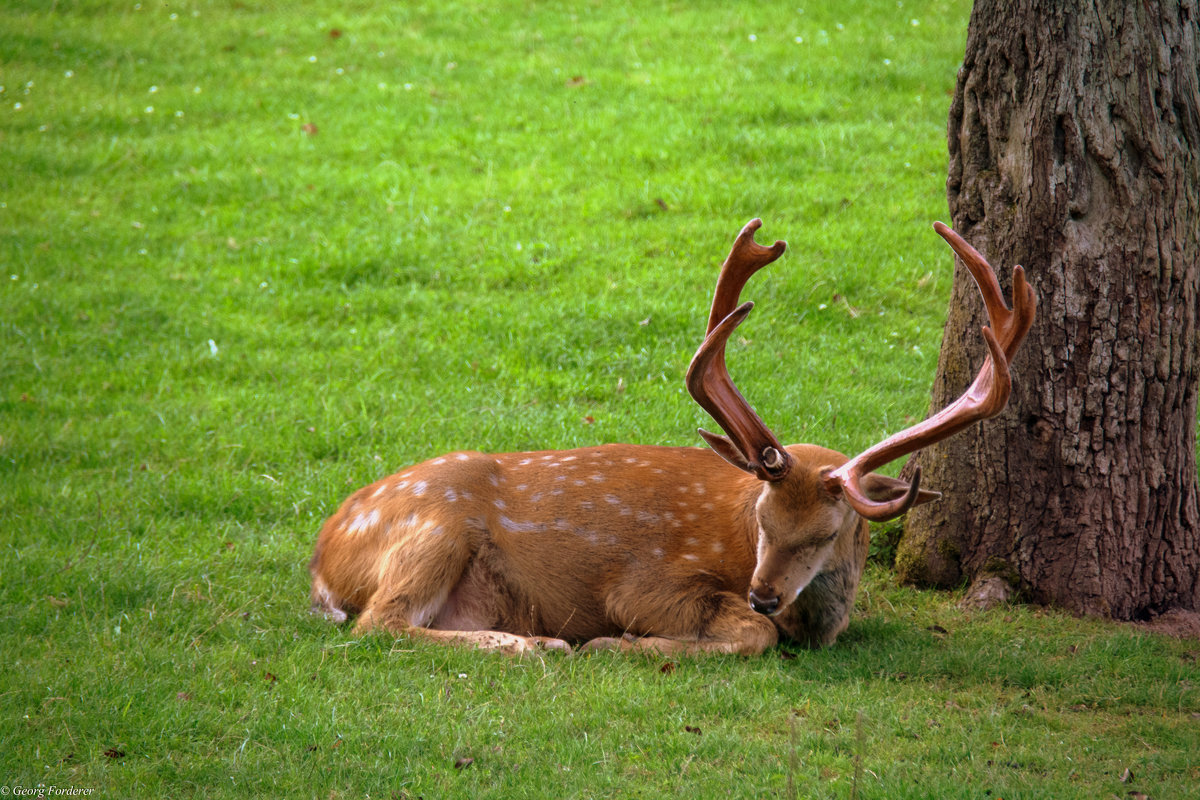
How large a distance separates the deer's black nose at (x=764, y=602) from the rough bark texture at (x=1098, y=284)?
147cm

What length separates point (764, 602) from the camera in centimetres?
471

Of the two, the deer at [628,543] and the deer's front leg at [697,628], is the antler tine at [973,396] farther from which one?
the deer's front leg at [697,628]

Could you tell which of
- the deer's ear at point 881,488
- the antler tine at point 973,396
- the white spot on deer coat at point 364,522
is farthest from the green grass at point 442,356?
the antler tine at point 973,396

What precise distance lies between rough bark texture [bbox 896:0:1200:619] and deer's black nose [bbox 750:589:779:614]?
4.83 ft

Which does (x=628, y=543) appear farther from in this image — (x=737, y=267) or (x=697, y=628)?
(x=737, y=267)

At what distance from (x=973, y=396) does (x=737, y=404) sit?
97 centimetres

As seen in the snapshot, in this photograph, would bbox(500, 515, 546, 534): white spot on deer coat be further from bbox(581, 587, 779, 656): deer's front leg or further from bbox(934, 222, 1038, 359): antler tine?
bbox(934, 222, 1038, 359): antler tine

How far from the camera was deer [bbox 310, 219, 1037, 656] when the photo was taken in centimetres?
486

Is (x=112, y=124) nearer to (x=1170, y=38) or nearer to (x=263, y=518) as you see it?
(x=263, y=518)

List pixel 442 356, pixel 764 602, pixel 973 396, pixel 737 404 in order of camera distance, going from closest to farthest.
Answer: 1. pixel 973 396
2. pixel 764 602
3. pixel 737 404
4. pixel 442 356

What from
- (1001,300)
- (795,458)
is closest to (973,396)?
(1001,300)

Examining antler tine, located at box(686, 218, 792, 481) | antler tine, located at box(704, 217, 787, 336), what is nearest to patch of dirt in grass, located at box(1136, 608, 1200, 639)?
antler tine, located at box(686, 218, 792, 481)

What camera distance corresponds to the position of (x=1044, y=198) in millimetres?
5289

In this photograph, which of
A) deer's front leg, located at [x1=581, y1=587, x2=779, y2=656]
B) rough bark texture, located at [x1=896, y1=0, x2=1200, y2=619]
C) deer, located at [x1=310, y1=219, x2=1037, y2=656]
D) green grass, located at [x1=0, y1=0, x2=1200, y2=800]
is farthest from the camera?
rough bark texture, located at [x1=896, y1=0, x2=1200, y2=619]
